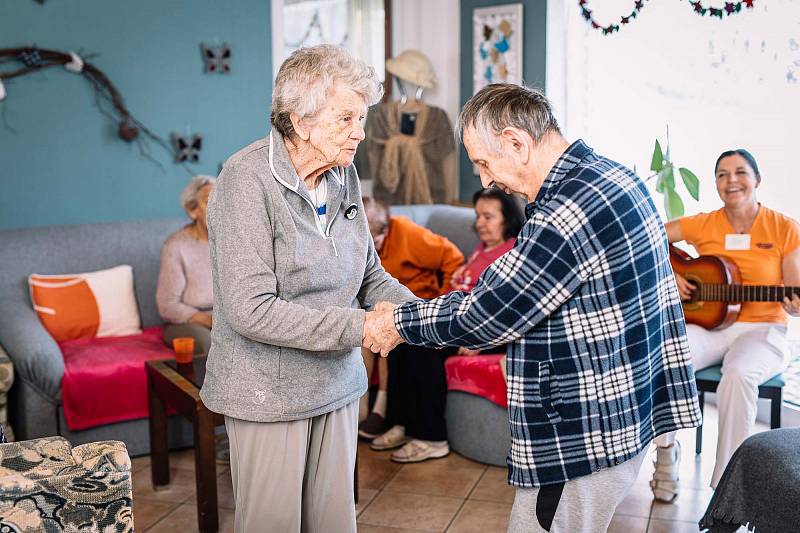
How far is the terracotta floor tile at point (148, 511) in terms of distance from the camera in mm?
3160

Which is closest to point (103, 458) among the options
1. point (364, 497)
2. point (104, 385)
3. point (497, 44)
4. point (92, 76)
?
point (364, 497)

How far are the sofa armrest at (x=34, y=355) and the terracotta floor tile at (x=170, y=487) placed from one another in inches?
18.1

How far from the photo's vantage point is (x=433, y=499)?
3371mm

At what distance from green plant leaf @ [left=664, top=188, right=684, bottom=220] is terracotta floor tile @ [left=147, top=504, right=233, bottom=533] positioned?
2385mm

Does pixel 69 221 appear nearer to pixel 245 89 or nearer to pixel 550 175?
pixel 245 89

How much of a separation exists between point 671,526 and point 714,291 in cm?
93

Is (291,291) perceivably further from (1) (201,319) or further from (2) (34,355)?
(1) (201,319)

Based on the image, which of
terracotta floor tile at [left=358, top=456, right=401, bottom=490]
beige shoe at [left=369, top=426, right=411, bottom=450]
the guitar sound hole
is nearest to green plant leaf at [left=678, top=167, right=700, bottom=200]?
the guitar sound hole

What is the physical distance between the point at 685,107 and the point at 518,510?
3196 mm

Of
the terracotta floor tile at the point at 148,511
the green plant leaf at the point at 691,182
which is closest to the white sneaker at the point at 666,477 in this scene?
the green plant leaf at the point at 691,182

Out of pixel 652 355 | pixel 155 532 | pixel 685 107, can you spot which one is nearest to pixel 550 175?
pixel 652 355

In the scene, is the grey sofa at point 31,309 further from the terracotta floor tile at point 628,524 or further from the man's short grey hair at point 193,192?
the terracotta floor tile at point 628,524

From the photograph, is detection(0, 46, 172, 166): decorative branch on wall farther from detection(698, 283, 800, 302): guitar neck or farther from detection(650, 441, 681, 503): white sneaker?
detection(650, 441, 681, 503): white sneaker

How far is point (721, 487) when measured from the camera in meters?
2.56
